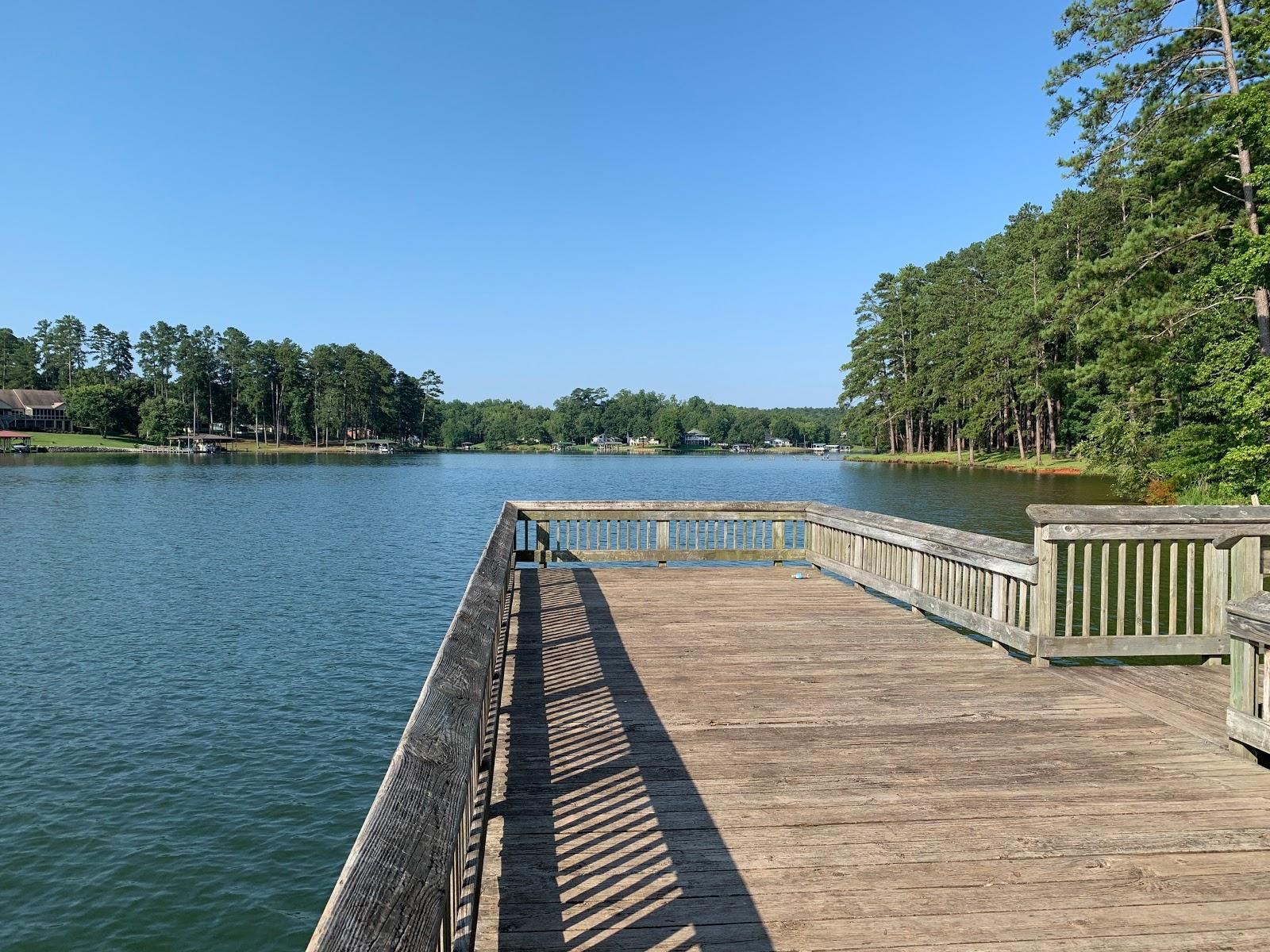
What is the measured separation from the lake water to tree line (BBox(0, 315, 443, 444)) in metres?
95.3

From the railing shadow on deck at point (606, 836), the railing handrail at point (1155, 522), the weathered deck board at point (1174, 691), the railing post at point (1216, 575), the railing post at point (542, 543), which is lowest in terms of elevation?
the weathered deck board at point (1174, 691)

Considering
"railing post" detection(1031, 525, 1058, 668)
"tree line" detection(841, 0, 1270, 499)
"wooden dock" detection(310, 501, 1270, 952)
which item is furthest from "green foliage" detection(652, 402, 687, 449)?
"railing post" detection(1031, 525, 1058, 668)

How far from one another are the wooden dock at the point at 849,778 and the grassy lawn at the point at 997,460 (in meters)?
42.9

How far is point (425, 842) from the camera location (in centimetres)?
155

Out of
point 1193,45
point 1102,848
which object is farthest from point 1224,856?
point 1193,45

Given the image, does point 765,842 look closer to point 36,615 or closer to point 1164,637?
point 1164,637

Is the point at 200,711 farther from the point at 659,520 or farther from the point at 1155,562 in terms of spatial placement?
the point at 1155,562

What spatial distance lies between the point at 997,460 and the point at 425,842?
6725cm

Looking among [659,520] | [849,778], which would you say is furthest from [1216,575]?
[659,520]

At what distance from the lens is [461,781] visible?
6.66 feet

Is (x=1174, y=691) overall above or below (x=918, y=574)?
below

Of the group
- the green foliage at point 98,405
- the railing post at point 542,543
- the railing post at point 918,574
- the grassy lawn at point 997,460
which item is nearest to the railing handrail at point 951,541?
the railing post at point 918,574

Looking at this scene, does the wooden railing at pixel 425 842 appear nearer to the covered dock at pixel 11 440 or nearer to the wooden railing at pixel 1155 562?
the wooden railing at pixel 1155 562

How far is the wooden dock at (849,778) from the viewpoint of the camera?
2.58 metres
